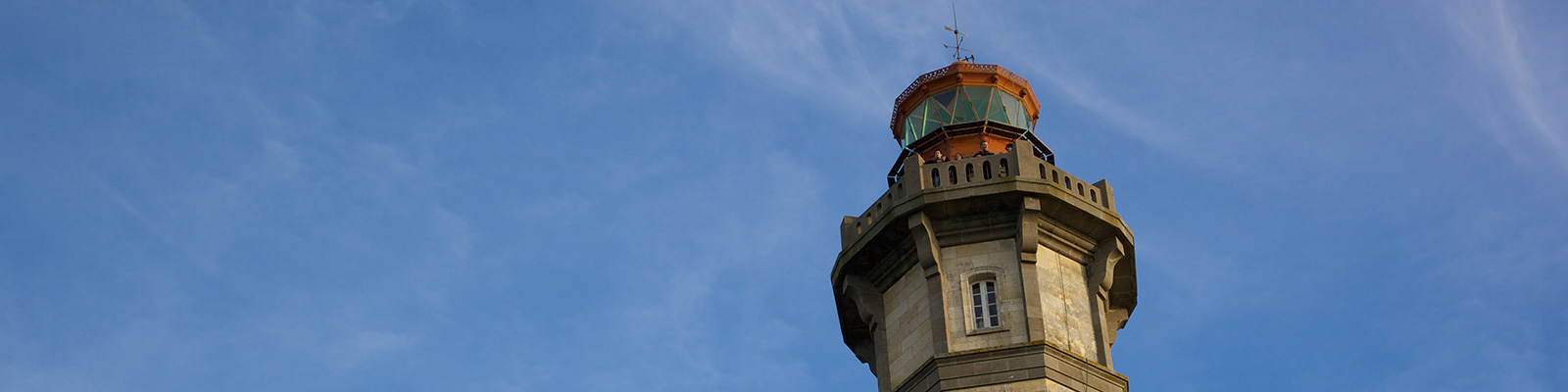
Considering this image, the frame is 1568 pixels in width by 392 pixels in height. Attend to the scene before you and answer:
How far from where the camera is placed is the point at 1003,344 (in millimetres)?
52125

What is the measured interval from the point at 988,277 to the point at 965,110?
31.1 feet

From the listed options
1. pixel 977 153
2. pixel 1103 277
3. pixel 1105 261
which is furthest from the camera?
pixel 977 153

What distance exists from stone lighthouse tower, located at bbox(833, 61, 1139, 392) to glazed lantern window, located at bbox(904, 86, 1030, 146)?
8.51ft

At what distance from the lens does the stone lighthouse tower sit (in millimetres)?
52031

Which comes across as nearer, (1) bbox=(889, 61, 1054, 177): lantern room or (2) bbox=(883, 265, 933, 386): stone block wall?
(2) bbox=(883, 265, 933, 386): stone block wall

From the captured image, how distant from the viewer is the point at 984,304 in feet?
176

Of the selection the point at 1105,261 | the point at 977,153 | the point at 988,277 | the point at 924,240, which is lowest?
the point at 988,277

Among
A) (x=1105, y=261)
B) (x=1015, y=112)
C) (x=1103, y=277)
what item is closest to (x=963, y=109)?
(x=1015, y=112)

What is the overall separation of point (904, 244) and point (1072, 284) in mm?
4886

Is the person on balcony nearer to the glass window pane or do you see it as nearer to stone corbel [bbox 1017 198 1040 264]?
the glass window pane

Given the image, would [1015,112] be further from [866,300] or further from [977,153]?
[866,300]

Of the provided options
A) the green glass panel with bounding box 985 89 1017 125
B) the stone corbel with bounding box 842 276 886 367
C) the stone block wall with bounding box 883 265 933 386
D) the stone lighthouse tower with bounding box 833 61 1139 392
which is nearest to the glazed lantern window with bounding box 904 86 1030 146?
the green glass panel with bounding box 985 89 1017 125

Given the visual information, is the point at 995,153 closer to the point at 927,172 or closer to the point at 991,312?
the point at 927,172

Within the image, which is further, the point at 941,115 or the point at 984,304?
the point at 941,115
